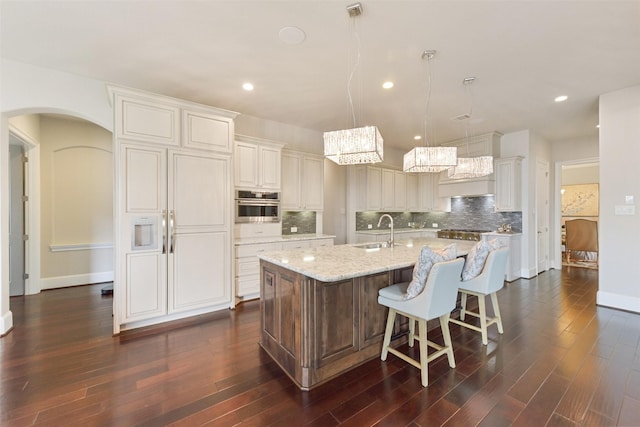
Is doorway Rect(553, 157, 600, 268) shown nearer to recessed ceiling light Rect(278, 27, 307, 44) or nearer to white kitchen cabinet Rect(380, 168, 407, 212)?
white kitchen cabinet Rect(380, 168, 407, 212)

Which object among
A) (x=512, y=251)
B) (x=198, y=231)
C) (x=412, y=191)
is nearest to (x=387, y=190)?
(x=412, y=191)

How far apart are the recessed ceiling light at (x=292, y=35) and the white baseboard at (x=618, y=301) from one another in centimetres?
497

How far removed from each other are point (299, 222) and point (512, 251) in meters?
4.04

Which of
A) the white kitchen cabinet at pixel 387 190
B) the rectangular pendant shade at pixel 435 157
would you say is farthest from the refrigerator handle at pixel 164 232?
the white kitchen cabinet at pixel 387 190

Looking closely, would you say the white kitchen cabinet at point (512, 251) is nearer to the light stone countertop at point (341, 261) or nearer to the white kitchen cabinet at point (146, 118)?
the light stone countertop at point (341, 261)

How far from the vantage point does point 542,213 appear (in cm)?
555

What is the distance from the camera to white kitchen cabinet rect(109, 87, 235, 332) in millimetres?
2967

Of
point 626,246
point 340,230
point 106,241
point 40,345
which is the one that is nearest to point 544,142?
point 626,246

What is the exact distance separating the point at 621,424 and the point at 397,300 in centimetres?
146

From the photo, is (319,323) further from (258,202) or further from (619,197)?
(619,197)

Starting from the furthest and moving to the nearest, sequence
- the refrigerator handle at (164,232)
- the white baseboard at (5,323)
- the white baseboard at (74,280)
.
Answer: the white baseboard at (74,280), the refrigerator handle at (164,232), the white baseboard at (5,323)

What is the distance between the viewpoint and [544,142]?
18.6 ft

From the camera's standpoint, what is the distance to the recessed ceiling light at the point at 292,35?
7.58 feet

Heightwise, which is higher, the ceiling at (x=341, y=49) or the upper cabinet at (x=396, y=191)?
the ceiling at (x=341, y=49)
